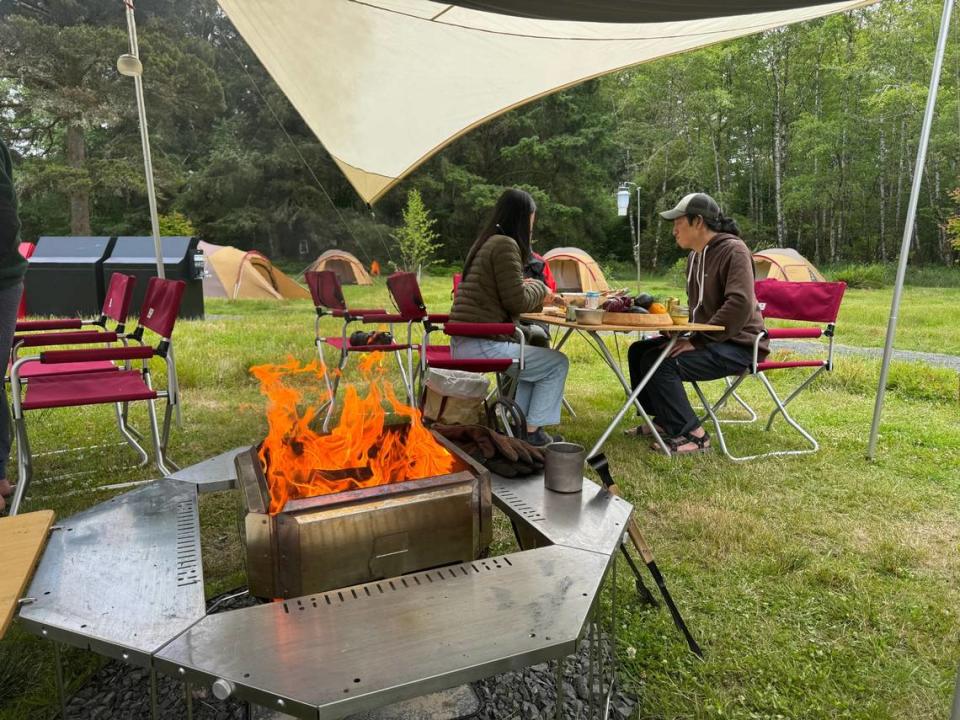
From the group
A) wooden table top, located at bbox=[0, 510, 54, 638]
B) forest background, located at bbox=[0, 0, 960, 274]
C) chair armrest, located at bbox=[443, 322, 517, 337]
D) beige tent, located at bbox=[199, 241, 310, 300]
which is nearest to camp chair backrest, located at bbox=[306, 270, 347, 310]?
chair armrest, located at bbox=[443, 322, 517, 337]

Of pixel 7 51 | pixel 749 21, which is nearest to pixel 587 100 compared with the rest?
pixel 7 51

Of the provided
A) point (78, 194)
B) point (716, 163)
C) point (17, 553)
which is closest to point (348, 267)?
point (78, 194)

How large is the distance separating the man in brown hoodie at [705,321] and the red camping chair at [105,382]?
2293 millimetres

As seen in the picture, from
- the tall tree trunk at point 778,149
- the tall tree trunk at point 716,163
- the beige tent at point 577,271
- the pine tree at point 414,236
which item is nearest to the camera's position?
the beige tent at point 577,271

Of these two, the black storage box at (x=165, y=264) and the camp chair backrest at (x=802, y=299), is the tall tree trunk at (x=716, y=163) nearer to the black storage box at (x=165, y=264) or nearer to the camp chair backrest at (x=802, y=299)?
the black storage box at (x=165, y=264)

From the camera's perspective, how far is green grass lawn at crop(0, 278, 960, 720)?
151cm

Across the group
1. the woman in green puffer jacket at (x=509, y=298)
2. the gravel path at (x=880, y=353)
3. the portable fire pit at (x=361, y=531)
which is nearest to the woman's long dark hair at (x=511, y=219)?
the woman in green puffer jacket at (x=509, y=298)

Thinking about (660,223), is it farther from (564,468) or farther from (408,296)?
(564,468)

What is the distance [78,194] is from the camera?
16.0 m

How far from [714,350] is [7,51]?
58.4 feet

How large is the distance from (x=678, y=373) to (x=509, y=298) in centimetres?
95

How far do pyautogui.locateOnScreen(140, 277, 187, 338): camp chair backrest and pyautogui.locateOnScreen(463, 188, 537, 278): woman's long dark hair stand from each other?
1.28m

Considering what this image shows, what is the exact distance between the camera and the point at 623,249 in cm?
2344

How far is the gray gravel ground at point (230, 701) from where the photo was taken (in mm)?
1416
